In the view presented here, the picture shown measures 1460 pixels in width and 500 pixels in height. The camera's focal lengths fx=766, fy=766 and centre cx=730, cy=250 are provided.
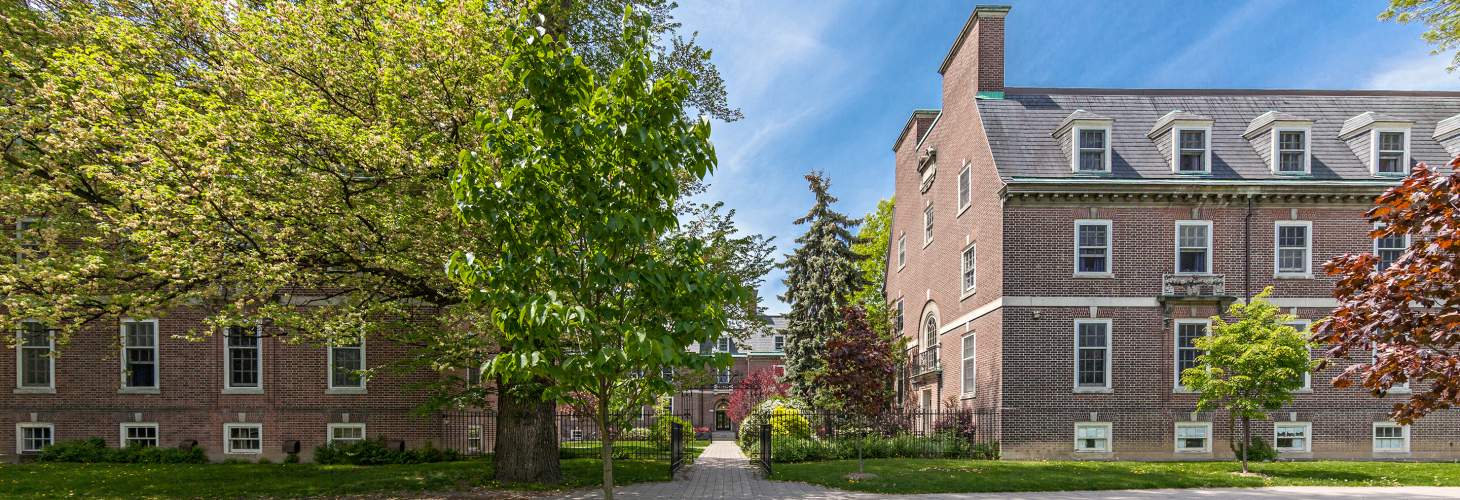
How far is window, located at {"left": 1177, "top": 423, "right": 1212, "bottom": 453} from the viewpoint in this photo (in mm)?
20672

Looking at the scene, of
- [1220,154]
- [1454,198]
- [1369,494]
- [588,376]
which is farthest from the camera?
[1220,154]

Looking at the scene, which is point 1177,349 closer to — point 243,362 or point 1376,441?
point 1376,441

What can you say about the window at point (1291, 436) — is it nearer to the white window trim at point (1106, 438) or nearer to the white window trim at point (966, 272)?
the white window trim at point (1106, 438)

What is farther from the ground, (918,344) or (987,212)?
(987,212)

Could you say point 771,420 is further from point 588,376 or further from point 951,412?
point 588,376

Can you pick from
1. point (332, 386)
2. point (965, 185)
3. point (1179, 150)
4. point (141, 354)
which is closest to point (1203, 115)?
point (1179, 150)

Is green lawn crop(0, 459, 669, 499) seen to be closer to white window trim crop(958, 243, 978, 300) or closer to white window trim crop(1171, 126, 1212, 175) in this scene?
white window trim crop(958, 243, 978, 300)

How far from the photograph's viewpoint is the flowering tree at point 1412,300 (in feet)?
15.8

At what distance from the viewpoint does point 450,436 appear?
2198 centimetres

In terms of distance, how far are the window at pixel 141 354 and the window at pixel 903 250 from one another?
25487 mm

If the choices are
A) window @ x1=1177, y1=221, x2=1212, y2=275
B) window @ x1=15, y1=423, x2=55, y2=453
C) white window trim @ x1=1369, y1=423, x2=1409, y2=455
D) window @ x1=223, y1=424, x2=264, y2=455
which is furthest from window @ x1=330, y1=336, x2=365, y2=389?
white window trim @ x1=1369, y1=423, x2=1409, y2=455

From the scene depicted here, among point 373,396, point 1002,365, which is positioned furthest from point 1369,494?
point 373,396

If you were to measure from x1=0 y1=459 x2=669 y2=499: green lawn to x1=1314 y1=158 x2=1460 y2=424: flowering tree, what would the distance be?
1263 centimetres

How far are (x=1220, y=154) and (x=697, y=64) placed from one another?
51.0 ft
